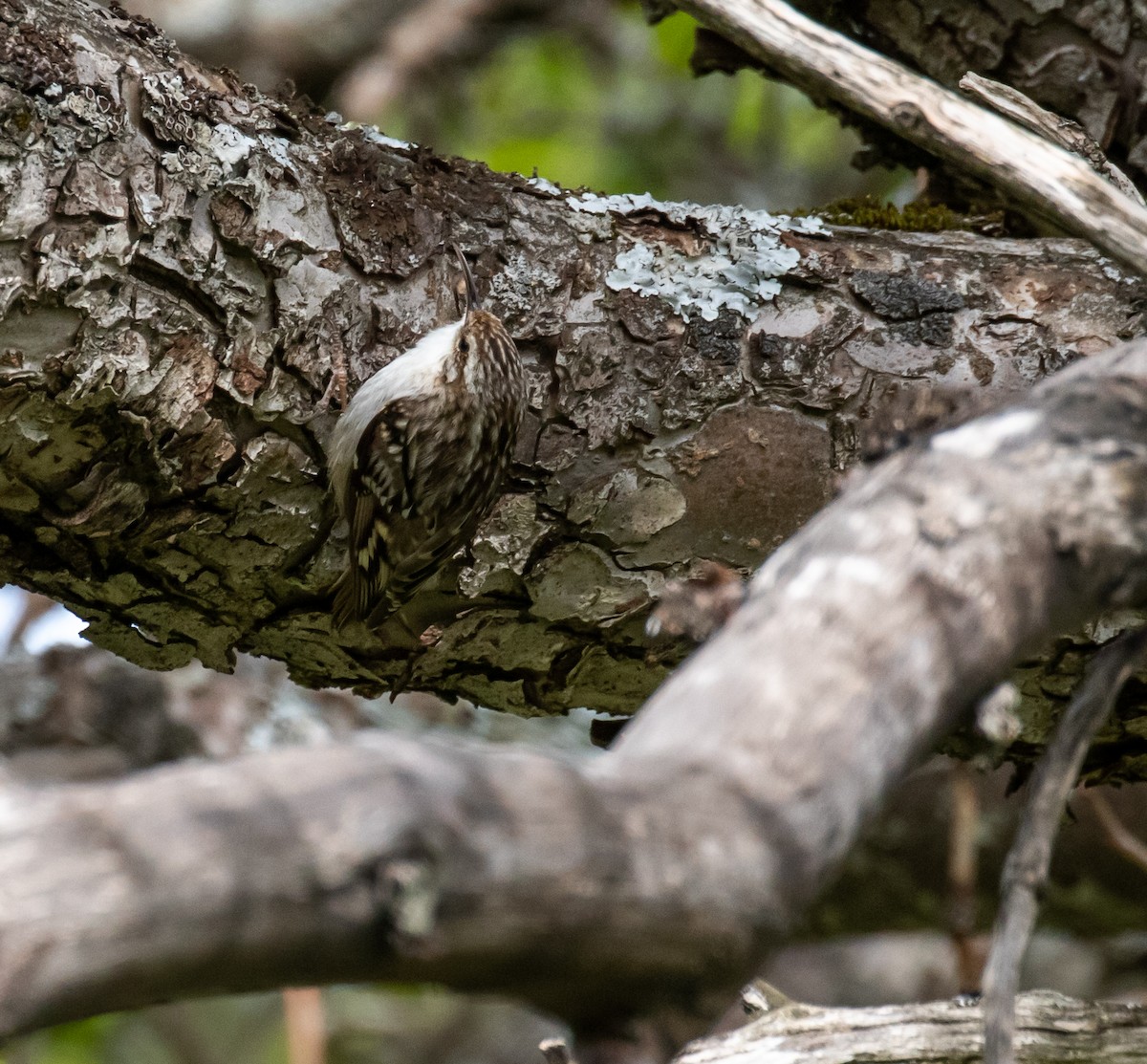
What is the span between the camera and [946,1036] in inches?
90.1

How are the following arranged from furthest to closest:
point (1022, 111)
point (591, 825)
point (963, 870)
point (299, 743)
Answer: point (299, 743), point (963, 870), point (1022, 111), point (591, 825)

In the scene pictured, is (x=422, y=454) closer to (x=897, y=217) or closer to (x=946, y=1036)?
(x=897, y=217)

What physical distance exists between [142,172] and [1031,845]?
1.92m

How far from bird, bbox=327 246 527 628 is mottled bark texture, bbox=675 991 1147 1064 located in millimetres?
1199

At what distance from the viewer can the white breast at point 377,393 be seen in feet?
9.25

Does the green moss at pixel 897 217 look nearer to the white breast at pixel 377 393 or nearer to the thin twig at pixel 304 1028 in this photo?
the white breast at pixel 377 393

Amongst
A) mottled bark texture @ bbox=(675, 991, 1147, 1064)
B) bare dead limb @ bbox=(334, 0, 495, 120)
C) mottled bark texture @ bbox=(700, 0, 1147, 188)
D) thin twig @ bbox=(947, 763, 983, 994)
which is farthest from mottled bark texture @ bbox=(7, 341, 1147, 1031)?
bare dead limb @ bbox=(334, 0, 495, 120)

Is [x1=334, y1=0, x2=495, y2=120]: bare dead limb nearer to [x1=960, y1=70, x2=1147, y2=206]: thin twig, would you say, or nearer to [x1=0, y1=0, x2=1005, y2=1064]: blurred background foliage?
[x1=0, y1=0, x2=1005, y2=1064]: blurred background foliage

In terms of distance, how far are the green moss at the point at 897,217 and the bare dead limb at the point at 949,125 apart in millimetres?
785

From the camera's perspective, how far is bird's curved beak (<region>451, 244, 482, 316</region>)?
111 inches

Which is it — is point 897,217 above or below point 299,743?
above

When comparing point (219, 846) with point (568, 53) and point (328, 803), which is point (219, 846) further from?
point (568, 53)

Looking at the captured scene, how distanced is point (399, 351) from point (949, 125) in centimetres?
119

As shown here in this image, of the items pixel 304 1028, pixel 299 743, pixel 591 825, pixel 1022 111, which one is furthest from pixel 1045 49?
pixel 304 1028
